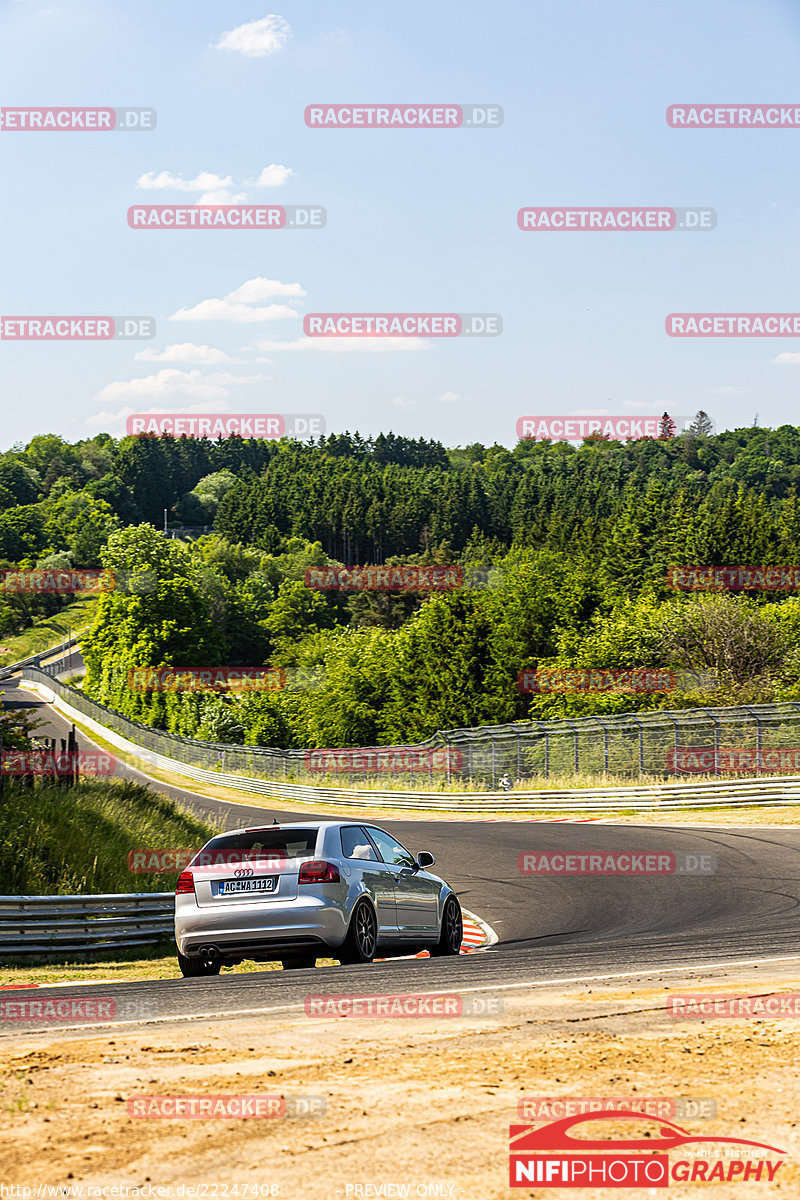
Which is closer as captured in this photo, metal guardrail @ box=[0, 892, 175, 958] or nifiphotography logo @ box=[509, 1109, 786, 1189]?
nifiphotography logo @ box=[509, 1109, 786, 1189]

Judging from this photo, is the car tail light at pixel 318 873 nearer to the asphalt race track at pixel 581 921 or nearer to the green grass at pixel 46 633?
the asphalt race track at pixel 581 921

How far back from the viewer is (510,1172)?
414cm

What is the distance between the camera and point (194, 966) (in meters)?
11.0

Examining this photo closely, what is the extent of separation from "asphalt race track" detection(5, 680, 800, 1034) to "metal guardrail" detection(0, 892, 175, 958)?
2.85m

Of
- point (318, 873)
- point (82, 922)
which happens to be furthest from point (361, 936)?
point (82, 922)

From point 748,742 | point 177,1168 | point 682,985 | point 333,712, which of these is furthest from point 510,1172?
point 333,712

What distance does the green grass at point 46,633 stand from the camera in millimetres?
144375

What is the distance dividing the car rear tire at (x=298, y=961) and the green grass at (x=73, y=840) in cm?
444

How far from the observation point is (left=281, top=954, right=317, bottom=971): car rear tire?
10555 mm

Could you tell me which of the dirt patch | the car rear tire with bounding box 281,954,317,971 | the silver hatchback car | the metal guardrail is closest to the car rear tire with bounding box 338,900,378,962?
the silver hatchback car

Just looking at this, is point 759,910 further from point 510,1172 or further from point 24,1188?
point 24,1188

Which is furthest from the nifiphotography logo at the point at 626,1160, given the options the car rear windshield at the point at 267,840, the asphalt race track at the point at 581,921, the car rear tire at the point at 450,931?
the car rear tire at the point at 450,931

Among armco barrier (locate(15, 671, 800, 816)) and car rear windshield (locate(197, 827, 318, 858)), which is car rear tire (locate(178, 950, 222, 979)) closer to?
car rear windshield (locate(197, 827, 318, 858))

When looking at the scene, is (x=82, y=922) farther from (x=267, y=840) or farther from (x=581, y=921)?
(x=581, y=921)
